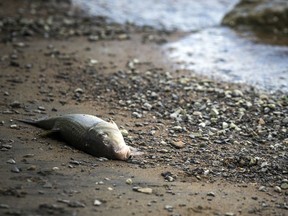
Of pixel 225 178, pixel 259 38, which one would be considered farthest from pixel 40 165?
pixel 259 38

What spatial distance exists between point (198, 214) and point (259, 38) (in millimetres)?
6704

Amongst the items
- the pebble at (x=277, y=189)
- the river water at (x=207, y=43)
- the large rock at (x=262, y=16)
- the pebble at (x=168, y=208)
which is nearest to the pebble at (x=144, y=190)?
the pebble at (x=168, y=208)

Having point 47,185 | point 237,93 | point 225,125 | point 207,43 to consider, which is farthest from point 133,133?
point 207,43

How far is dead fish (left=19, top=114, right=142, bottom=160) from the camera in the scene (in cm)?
564

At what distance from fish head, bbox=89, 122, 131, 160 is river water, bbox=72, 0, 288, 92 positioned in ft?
11.2

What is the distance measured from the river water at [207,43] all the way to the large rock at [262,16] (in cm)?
37

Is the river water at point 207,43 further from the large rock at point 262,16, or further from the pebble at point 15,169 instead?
the pebble at point 15,169

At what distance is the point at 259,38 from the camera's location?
10875mm

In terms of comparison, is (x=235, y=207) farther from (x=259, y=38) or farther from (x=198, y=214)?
(x=259, y=38)

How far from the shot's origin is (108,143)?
5.64 meters

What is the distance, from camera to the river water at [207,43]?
902cm

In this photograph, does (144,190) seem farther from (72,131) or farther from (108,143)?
(72,131)

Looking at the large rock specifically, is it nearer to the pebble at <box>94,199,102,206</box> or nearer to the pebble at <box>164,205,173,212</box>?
the pebble at <box>164,205,173,212</box>

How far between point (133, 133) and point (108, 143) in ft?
3.03
